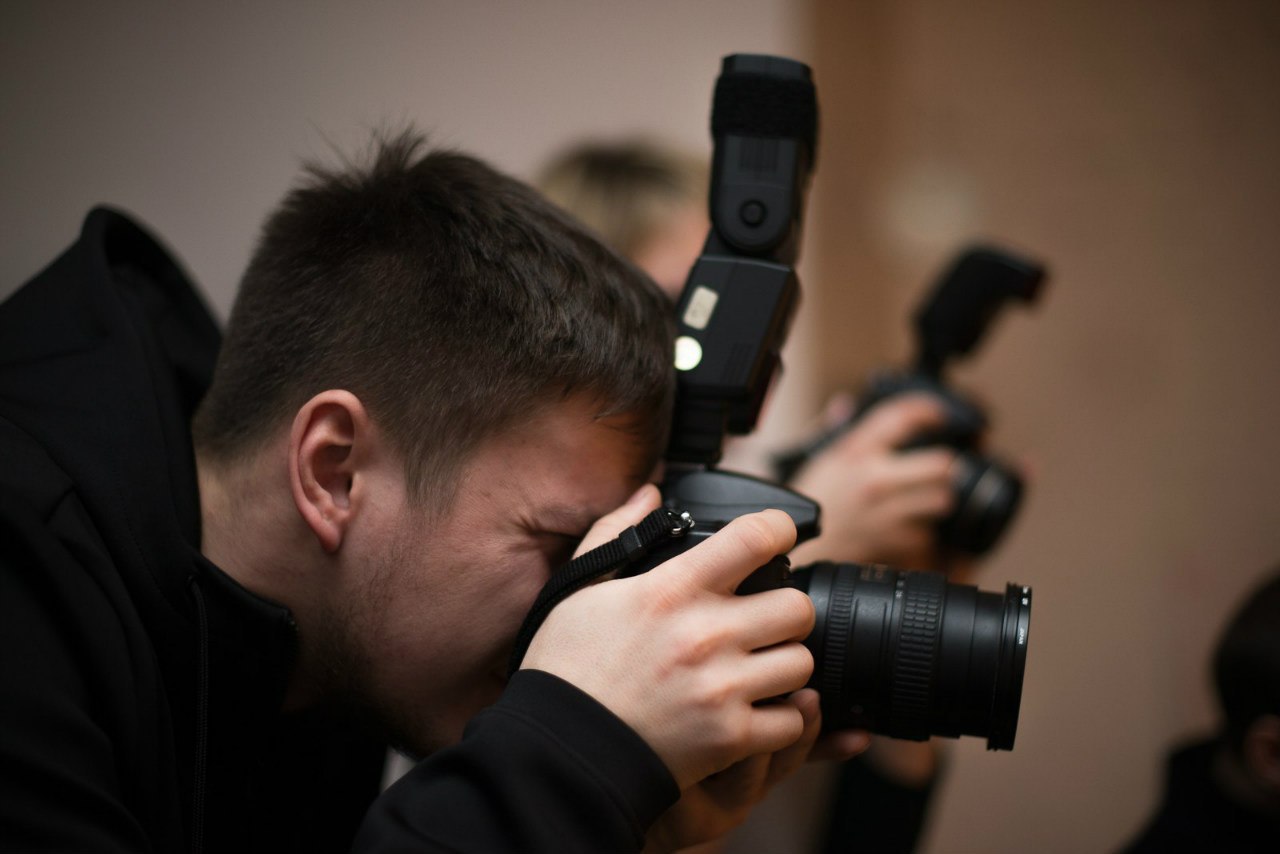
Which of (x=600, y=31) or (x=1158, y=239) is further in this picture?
(x=1158, y=239)

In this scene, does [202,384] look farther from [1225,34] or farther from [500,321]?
[1225,34]

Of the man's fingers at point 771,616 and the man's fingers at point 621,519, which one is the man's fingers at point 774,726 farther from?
the man's fingers at point 621,519

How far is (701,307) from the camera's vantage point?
0.76 meters

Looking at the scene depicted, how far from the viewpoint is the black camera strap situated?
2.06ft

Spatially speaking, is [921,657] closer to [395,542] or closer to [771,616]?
[771,616]

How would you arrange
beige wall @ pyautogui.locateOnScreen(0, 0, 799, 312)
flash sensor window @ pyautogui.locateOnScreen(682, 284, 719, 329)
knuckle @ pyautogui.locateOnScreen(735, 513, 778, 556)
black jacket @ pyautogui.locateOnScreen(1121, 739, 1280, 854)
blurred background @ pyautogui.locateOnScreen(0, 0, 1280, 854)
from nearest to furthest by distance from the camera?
1. knuckle @ pyautogui.locateOnScreen(735, 513, 778, 556)
2. flash sensor window @ pyautogui.locateOnScreen(682, 284, 719, 329)
3. black jacket @ pyautogui.locateOnScreen(1121, 739, 1280, 854)
4. beige wall @ pyautogui.locateOnScreen(0, 0, 799, 312)
5. blurred background @ pyautogui.locateOnScreen(0, 0, 1280, 854)

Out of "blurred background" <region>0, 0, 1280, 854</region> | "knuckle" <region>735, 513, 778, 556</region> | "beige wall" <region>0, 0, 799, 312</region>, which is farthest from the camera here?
"blurred background" <region>0, 0, 1280, 854</region>

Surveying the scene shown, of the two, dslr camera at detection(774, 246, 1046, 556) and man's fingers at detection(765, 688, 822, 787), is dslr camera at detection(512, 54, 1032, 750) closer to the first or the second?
man's fingers at detection(765, 688, 822, 787)

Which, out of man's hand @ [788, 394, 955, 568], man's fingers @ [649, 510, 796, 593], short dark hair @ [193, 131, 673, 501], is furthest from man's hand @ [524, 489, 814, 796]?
man's hand @ [788, 394, 955, 568]

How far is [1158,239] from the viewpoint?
5.21 ft

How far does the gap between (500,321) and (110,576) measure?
0.30 m

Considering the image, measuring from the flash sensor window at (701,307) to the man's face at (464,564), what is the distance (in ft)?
0.38

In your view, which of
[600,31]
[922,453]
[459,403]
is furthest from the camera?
[600,31]

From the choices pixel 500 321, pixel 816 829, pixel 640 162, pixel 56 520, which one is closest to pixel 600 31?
pixel 640 162
